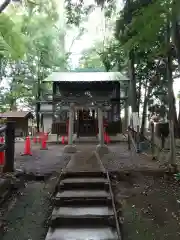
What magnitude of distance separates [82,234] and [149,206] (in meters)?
2.19

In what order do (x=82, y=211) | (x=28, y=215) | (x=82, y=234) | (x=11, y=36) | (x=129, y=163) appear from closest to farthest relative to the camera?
(x=82, y=234) → (x=82, y=211) → (x=11, y=36) → (x=28, y=215) → (x=129, y=163)

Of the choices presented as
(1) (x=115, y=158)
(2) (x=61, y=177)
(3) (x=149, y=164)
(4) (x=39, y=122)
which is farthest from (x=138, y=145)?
(4) (x=39, y=122)

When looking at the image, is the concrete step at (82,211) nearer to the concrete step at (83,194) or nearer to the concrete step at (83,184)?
the concrete step at (83,194)

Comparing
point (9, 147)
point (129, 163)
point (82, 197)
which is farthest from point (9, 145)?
point (129, 163)

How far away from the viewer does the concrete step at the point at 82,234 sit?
191 inches

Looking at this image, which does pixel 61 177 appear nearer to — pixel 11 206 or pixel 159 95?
pixel 11 206

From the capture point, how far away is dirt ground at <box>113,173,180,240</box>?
213 inches

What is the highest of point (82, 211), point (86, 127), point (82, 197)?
point (86, 127)

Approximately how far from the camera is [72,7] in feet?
33.7

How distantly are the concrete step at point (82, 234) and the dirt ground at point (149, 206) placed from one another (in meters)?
0.42

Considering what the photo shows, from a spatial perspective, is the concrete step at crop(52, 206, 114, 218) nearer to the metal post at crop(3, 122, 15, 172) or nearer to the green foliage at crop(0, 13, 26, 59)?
the metal post at crop(3, 122, 15, 172)

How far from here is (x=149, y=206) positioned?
659cm

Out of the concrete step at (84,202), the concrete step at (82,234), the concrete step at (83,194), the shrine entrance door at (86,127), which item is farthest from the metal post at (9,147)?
the shrine entrance door at (86,127)

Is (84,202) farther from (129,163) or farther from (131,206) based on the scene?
(129,163)
